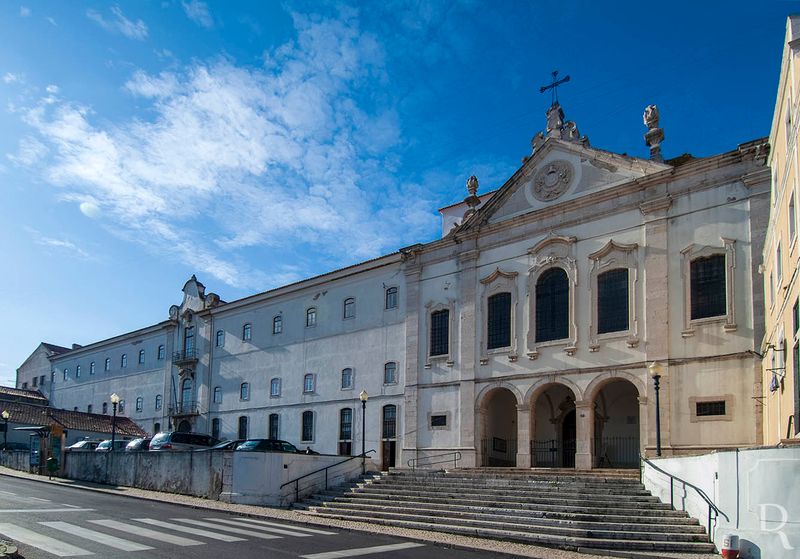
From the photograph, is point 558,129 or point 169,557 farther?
point 558,129

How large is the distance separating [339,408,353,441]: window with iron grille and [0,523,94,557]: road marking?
20807 mm

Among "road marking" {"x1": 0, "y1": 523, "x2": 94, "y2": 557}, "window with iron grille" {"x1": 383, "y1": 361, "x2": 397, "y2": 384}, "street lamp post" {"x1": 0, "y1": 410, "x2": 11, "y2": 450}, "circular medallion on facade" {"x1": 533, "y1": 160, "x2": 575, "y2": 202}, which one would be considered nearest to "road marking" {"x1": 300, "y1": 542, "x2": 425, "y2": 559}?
"road marking" {"x1": 0, "y1": 523, "x2": 94, "y2": 557}

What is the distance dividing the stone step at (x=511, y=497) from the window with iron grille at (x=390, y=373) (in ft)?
30.0

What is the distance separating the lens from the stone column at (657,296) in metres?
23.9

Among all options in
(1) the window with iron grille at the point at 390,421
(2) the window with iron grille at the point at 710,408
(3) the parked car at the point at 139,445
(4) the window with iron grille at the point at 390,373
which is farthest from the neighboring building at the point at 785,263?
(3) the parked car at the point at 139,445

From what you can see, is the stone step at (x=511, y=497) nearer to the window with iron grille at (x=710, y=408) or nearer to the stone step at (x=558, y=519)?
the stone step at (x=558, y=519)

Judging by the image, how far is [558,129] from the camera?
29188mm

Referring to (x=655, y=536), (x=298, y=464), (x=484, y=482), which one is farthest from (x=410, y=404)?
(x=655, y=536)

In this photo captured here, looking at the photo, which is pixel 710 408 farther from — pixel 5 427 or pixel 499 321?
pixel 5 427

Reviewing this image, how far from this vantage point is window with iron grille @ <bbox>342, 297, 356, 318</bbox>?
120ft

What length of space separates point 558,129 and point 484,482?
568 inches

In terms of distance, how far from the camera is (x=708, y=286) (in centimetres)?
2380

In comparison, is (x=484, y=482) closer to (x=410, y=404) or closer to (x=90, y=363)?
(x=410, y=404)

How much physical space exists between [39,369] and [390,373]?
4647 centimetres
